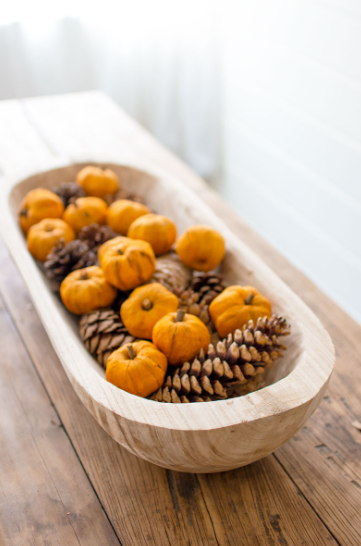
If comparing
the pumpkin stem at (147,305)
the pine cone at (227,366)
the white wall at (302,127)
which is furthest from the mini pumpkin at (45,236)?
the white wall at (302,127)

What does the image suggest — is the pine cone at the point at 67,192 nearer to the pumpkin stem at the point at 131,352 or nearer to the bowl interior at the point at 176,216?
the bowl interior at the point at 176,216

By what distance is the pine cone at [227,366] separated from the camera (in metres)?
0.59

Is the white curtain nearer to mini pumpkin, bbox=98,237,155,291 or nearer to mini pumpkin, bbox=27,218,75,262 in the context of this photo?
mini pumpkin, bbox=27,218,75,262

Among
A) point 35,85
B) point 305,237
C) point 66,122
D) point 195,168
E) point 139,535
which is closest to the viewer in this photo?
point 139,535

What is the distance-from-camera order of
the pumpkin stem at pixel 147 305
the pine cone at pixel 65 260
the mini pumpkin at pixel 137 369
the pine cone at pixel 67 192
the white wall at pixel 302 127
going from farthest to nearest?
the white wall at pixel 302 127 → the pine cone at pixel 67 192 → the pine cone at pixel 65 260 → the pumpkin stem at pixel 147 305 → the mini pumpkin at pixel 137 369

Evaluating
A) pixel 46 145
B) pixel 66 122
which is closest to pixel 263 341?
pixel 46 145

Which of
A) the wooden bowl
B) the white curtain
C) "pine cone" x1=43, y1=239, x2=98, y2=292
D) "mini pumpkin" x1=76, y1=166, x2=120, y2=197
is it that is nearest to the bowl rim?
the wooden bowl

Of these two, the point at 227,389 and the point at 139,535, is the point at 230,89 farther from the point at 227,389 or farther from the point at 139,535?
the point at 139,535

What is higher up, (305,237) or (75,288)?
(75,288)

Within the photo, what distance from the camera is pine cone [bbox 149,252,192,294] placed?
769 millimetres

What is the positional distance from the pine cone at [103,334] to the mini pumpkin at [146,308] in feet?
0.05

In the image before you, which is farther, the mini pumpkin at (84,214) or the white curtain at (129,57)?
the white curtain at (129,57)

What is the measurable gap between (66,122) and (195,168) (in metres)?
1.15

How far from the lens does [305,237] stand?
1.95 metres
